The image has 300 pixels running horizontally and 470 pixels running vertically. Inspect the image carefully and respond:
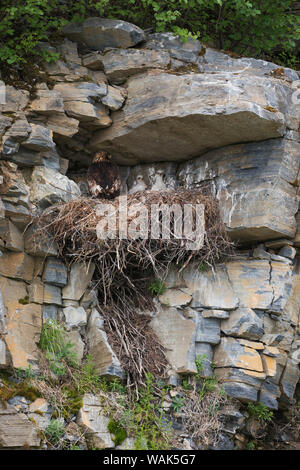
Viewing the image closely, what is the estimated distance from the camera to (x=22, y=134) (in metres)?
7.02

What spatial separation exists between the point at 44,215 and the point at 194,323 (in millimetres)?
2055

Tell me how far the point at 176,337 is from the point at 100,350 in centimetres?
93

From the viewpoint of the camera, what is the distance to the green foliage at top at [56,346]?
22.1ft

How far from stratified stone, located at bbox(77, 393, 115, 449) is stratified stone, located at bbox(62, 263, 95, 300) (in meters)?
1.14

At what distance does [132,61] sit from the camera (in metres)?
7.89

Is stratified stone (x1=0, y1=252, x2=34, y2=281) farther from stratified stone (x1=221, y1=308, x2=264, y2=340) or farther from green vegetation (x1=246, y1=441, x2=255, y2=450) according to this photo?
green vegetation (x1=246, y1=441, x2=255, y2=450)

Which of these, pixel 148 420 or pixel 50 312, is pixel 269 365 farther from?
pixel 50 312

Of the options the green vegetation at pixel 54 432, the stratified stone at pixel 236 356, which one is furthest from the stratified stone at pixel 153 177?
the green vegetation at pixel 54 432

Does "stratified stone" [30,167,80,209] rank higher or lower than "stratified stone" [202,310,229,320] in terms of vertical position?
higher

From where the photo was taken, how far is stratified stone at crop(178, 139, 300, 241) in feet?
24.5

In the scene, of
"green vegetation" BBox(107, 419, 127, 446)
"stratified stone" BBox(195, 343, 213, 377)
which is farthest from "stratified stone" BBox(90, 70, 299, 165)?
"green vegetation" BBox(107, 419, 127, 446)

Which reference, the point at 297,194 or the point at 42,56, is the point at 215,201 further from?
the point at 42,56

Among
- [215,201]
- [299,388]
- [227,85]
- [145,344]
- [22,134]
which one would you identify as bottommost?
[299,388]

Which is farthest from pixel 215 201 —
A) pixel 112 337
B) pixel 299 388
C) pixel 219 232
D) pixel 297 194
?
pixel 299 388
